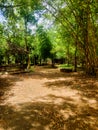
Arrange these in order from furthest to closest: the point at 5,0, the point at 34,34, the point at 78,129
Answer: the point at 34,34
the point at 5,0
the point at 78,129

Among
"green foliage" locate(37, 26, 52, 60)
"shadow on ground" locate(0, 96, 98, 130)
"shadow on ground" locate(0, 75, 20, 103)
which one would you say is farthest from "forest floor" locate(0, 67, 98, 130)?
"green foliage" locate(37, 26, 52, 60)

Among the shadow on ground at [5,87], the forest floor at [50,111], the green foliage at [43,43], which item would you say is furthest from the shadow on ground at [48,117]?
the green foliage at [43,43]

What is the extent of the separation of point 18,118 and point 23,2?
7.00 m

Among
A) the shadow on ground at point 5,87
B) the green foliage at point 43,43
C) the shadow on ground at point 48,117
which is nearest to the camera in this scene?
the shadow on ground at point 48,117

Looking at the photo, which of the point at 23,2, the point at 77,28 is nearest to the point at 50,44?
the point at 77,28

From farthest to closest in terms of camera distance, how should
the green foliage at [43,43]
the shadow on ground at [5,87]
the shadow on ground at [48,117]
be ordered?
the green foliage at [43,43] → the shadow on ground at [5,87] → the shadow on ground at [48,117]

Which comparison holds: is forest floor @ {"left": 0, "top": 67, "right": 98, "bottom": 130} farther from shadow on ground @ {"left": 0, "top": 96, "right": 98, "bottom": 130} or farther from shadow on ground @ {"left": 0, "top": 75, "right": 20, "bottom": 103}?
shadow on ground @ {"left": 0, "top": 75, "right": 20, "bottom": 103}

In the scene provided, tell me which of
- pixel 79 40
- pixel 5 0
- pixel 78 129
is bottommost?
pixel 78 129

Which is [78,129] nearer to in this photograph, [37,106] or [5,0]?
[37,106]

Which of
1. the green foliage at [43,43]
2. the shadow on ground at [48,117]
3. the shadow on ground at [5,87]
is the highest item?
the green foliage at [43,43]

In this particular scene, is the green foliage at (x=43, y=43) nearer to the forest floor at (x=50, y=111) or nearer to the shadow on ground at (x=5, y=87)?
the shadow on ground at (x=5, y=87)

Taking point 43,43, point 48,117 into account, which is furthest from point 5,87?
point 43,43

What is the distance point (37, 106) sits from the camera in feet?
27.8

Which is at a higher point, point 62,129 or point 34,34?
point 34,34
